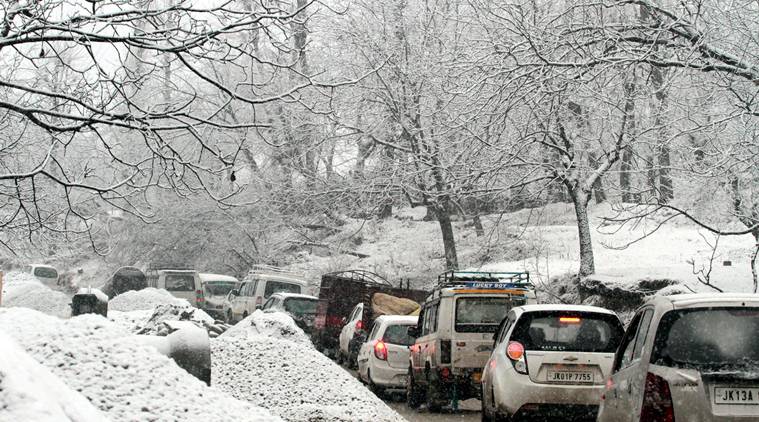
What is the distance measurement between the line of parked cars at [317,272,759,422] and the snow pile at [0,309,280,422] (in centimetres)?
283

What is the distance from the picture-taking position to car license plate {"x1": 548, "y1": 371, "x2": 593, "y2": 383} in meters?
10.8

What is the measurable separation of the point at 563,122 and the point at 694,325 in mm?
16850

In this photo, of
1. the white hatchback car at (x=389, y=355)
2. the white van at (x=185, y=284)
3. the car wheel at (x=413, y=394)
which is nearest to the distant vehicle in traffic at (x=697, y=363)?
the car wheel at (x=413, y=394)

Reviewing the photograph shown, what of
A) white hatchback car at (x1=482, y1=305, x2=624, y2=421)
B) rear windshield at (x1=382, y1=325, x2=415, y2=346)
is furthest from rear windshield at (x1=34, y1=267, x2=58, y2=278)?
white hatchback car at (x1=482, y1=305, x2=624, y2=421)

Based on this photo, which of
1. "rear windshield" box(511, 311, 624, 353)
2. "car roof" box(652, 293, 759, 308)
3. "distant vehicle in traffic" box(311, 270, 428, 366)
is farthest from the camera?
"distant vehicle in traffic" box(311, 270, 428, 366)

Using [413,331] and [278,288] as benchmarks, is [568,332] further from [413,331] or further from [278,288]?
[278,288]

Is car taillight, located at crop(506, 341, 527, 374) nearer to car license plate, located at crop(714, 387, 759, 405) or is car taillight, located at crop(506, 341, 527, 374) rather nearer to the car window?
the car window

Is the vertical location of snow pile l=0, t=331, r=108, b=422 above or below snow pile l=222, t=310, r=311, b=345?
above

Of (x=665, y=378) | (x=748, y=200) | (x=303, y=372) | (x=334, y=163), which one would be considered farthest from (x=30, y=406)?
(x=334, y=163)

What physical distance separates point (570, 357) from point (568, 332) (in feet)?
1.28

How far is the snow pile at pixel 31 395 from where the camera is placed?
309 cm

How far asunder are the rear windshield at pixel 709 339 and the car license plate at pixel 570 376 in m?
3.96

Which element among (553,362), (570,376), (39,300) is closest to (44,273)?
(39,300)

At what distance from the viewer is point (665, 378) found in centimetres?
670
